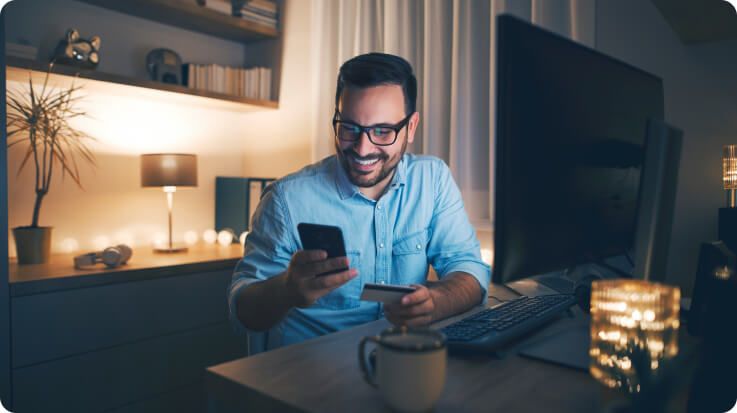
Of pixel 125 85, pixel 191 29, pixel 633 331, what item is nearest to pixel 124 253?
pixel 125 85

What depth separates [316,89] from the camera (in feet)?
9.19

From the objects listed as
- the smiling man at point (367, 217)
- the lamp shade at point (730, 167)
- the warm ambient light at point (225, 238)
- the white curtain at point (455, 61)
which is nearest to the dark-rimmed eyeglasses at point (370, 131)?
the smiling man at point (367, 217)

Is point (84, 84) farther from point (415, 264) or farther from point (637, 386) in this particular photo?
point (637, 386)

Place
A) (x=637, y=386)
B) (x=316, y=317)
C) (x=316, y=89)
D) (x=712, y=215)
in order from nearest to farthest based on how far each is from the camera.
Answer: (x=637, y=386)
(x=316, y=317)
(x=712, y=215)
(x=316, y=89)

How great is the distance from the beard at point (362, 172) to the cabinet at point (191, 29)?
147 centimetres

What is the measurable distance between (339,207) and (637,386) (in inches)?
35.7

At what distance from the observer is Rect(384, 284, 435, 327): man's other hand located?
0.87 metres

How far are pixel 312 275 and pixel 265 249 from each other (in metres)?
0.40

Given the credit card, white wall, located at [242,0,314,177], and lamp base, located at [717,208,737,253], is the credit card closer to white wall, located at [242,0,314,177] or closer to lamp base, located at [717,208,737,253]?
lamp base, located at [717,208,737,253]

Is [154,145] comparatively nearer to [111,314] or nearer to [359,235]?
[111,314]

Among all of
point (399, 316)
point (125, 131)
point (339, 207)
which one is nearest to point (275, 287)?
point (399, 316)

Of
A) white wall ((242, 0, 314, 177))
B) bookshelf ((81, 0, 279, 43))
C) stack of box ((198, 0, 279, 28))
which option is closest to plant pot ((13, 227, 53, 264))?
bookshelf ((81, 0, 279, 43))

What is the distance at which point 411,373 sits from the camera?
568 millimetres

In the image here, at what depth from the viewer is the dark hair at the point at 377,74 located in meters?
1.33
